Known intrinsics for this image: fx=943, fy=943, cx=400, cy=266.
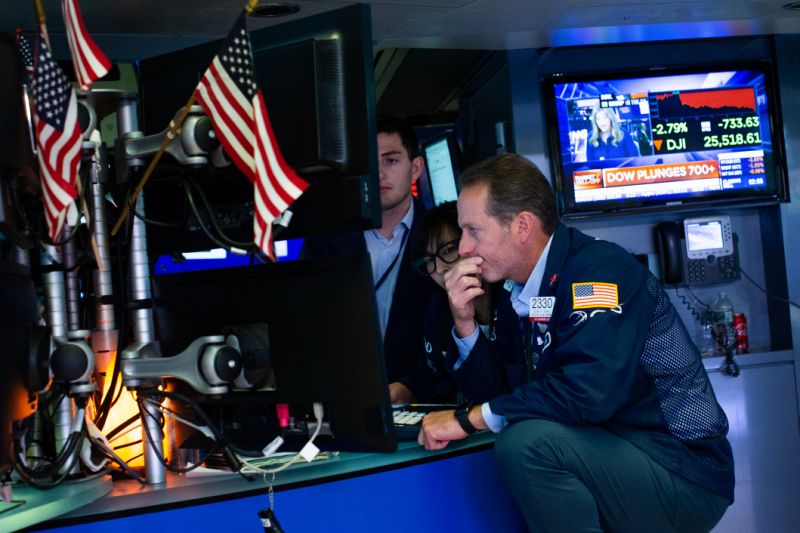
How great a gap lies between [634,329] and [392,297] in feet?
4.11

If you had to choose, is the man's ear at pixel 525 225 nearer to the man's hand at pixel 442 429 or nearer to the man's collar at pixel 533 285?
the man's collar at pixel 533 285

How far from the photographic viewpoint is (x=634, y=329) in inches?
89.8

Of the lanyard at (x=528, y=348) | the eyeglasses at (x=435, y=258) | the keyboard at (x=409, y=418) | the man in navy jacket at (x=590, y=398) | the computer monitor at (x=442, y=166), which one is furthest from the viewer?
the computer monitor at (x=442, y=166)

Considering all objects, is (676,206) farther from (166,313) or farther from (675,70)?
(166,313)

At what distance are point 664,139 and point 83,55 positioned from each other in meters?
3.24

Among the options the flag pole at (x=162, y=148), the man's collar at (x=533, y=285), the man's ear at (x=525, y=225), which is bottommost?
the man's collar at (x=533, y=285)

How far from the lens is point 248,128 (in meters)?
1.82

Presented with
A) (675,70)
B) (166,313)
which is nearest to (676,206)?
(675,70)

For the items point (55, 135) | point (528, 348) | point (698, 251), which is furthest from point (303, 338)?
point (698, 251)

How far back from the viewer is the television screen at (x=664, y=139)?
4480mm

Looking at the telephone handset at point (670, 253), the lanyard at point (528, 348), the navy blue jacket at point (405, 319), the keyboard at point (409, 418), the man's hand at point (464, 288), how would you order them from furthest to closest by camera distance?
1. the telephone handset at point (670, 253)
2. the navy blue jacket at point (405, 319)
3. the man's hand at point (464, 288)
4. the lanyard at point (528, 348)
5. the keyboard at point (409, 418)

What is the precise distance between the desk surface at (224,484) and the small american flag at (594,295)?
1.45 feet

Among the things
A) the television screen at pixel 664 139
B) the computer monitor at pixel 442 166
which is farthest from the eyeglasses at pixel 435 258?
the computer monitor at pixel 442 166

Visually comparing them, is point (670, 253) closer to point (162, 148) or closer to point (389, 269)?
point (389, 269)
